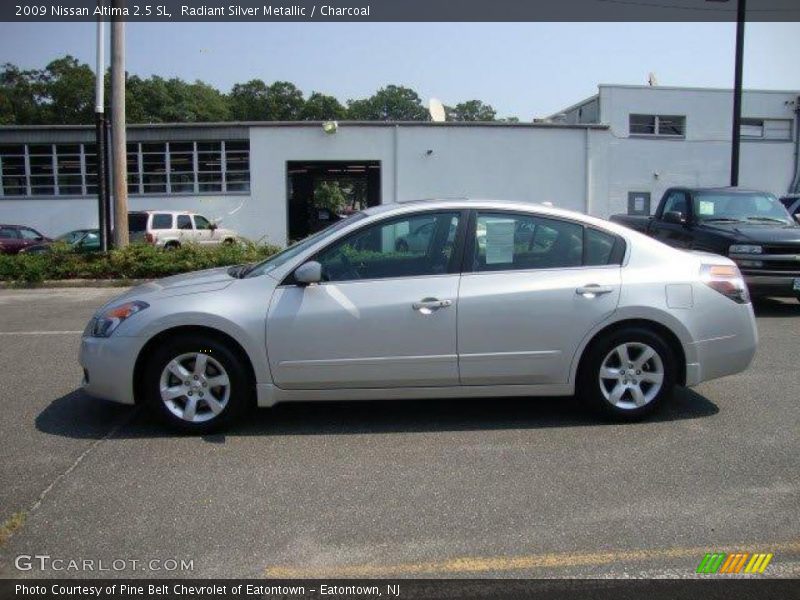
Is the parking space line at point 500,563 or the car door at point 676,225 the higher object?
the car door at point 676,225

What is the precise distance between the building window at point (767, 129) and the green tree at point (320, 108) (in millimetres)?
65328

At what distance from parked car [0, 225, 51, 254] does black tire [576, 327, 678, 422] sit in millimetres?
22369

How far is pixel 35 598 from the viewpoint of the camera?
3.14m

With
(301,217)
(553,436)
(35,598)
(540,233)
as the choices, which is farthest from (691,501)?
(301,217)

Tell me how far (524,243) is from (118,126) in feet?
42.6

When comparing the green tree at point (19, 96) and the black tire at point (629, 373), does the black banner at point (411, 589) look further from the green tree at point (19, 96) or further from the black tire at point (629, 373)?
the green tree at point (19, 96)

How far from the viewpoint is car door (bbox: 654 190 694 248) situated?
1138cm

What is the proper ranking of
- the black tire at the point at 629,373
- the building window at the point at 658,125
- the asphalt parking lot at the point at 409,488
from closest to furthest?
the asphalt parking lot at the point at 409,488, the black tire at the point at 629,373, the building window at the point at 658,125

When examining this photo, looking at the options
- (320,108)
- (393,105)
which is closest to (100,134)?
→ (320,108)

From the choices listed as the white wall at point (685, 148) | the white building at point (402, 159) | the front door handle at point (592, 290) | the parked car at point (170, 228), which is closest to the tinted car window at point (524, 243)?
the front door handle at point (592, 290)

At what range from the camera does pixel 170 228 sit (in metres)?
23.4

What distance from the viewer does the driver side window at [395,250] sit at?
5258mm

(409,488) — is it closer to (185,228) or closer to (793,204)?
(793,204)

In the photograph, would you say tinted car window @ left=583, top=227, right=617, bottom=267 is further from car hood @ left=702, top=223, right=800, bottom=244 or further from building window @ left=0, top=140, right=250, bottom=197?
building window @ left=0, top=140, right=250, bottom=197
